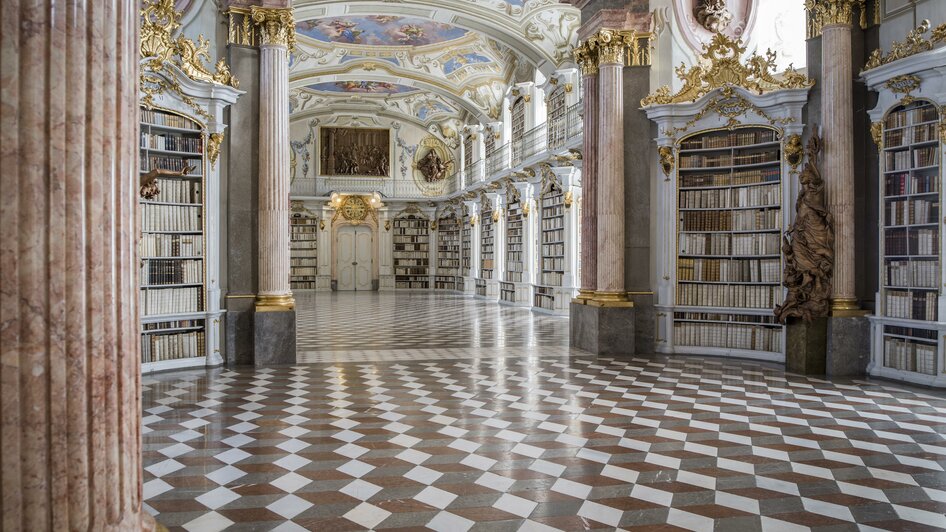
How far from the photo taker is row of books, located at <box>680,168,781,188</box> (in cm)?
912

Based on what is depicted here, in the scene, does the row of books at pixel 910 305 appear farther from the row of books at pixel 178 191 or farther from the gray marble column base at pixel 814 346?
the row of books at pixel 178 191

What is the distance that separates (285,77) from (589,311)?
207 inches

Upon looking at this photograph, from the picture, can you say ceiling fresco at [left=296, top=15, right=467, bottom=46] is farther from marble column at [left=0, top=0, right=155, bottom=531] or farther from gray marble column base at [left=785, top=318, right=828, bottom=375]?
marble column at [left=0, top=0, right=155, bottom=531]

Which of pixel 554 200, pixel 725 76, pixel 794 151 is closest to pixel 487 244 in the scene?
pixel 554 200

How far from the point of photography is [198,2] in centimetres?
853

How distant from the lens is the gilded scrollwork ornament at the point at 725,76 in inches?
345

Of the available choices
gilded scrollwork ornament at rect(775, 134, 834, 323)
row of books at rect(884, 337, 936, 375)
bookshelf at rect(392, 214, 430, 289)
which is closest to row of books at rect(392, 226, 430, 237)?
bookshelf at rect(392, 214, 430, 289)

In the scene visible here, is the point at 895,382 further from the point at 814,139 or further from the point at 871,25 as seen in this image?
the point at 871,25

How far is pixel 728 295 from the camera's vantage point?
946 centimetres

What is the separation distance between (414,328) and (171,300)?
5.52 m

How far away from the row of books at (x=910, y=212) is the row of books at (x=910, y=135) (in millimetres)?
653

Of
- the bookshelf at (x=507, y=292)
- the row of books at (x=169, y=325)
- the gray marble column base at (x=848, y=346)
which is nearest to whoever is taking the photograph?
the gray marble column base at (x=848, y=346)

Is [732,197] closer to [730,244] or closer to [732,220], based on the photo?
[732,220]

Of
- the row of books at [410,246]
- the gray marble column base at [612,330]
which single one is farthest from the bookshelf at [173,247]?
the row of books at [410,246]
